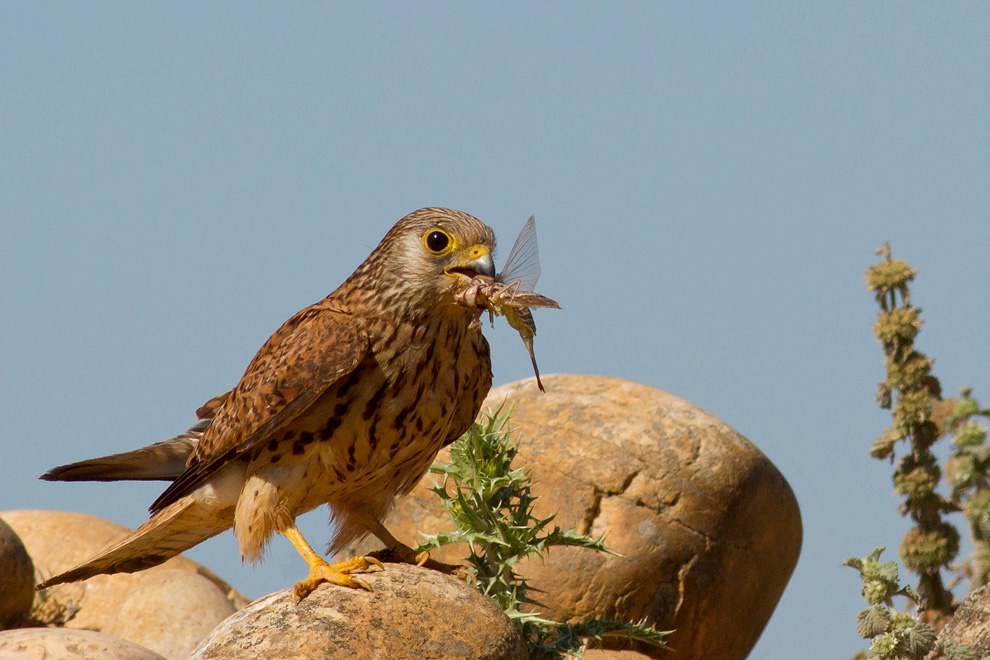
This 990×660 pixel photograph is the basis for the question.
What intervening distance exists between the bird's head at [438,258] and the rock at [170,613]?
511 centimetres

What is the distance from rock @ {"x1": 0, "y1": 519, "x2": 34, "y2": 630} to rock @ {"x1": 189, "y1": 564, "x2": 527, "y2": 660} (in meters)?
5.43

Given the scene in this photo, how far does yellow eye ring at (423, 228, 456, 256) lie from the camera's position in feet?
18.5

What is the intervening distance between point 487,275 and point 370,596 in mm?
1593

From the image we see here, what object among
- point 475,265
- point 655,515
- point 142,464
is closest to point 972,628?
point 655,515

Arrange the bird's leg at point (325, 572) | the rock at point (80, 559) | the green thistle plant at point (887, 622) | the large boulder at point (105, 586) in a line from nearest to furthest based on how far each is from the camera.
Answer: the bird's leg at point (325, 572)
the green thistle plant at point (887, 622)
the large boulder at point (105, 586)
the rock at point (80, 559)

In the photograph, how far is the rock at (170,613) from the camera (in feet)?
31.6

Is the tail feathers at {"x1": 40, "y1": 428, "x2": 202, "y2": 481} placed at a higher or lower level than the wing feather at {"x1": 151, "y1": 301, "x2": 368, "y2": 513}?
lower

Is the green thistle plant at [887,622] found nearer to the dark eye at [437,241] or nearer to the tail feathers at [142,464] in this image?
the dark eye at [437,241]

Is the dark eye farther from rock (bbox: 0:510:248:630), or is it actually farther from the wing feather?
rock (bbox: 0:510:248:630)

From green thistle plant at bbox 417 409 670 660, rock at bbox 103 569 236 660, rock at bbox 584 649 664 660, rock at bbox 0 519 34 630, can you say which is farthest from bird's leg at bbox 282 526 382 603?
rock at bbox 0 519 34 630

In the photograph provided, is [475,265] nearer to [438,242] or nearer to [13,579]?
[438,242]

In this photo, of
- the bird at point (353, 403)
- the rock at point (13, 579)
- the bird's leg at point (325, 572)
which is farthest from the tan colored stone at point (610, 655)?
the rock at point (13, 579)

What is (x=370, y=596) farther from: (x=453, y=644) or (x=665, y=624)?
(x=665, y=624)

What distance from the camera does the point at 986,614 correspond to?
7.59 metres
